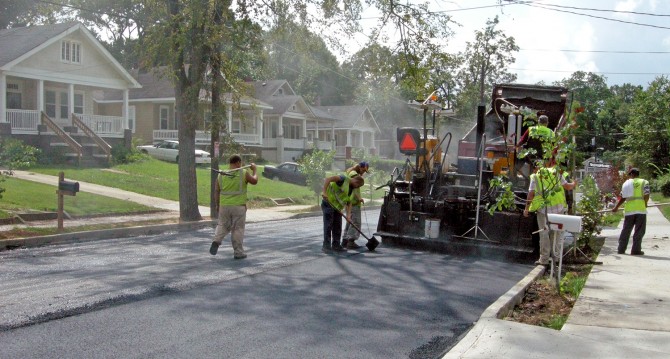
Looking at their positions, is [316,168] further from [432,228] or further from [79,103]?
[79,103]

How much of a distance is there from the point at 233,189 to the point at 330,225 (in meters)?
1.88

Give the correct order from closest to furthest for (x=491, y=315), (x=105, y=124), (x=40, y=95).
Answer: (x=491, y=315) < (x=40, y=95) < (x=105, y=124)

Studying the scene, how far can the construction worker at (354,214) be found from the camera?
1181cm

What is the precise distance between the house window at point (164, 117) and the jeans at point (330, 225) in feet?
104

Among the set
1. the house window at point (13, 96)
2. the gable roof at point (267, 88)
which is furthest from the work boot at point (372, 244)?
the gable roof at point (267, 88)

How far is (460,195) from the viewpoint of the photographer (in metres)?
11.8

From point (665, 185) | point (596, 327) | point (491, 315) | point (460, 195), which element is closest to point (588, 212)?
point (460, 195)

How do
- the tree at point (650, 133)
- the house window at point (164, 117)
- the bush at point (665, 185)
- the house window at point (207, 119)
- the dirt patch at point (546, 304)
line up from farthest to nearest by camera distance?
the house window at point (164, 117), the tree at point (650, 133), the bush at point (665, 185), the house window at point (207, 119), the dirt patch at point (546, 304)

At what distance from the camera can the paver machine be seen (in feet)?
35.7

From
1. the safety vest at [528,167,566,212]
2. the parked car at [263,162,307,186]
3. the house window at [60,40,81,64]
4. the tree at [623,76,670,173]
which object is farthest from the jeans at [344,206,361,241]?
the tree at [623,76,670,173]

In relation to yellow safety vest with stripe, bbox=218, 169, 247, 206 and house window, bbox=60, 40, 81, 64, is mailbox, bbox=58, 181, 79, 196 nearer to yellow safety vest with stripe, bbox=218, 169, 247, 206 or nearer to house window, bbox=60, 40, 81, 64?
yellow safety vest with stripe, bbox=218, 169, 247, 206

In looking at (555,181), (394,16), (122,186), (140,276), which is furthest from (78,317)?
(122,186)

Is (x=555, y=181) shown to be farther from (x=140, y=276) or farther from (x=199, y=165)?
(x=199, y=165)

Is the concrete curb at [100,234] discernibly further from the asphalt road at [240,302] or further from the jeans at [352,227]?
the jeans at [352,227]
